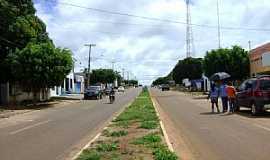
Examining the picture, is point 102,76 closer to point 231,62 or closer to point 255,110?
point 231,62

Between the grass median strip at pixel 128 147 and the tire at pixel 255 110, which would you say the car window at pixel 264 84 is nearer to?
the tire at pixel 255 110

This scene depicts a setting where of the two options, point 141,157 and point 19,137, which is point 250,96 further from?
point 141,157

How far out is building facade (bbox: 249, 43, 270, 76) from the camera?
56.7m

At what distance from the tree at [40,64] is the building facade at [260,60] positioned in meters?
22.0

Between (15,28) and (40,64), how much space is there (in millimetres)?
4343

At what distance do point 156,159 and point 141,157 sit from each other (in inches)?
31.6

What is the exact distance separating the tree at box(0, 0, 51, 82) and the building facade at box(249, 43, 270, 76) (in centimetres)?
2357

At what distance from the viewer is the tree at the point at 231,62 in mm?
63031

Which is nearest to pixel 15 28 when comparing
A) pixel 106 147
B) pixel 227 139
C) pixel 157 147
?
pixel 227 139

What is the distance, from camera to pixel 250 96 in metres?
26.8

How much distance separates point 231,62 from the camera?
6256cm

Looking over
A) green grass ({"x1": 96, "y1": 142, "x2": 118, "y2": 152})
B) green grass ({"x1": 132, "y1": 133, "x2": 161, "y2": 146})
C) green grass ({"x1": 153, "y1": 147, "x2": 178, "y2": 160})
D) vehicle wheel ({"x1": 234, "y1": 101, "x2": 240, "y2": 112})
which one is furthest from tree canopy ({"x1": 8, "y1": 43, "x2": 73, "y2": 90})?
green grass ({"x1": 153, "y1": 147, "x2": 178, "y2": 160})

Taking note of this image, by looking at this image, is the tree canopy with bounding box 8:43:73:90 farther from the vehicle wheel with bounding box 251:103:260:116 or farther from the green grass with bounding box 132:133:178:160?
the green grass with bounding box 132:133:178:160

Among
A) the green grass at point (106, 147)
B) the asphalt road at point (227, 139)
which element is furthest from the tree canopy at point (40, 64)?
the green grass at point (106, 147)
